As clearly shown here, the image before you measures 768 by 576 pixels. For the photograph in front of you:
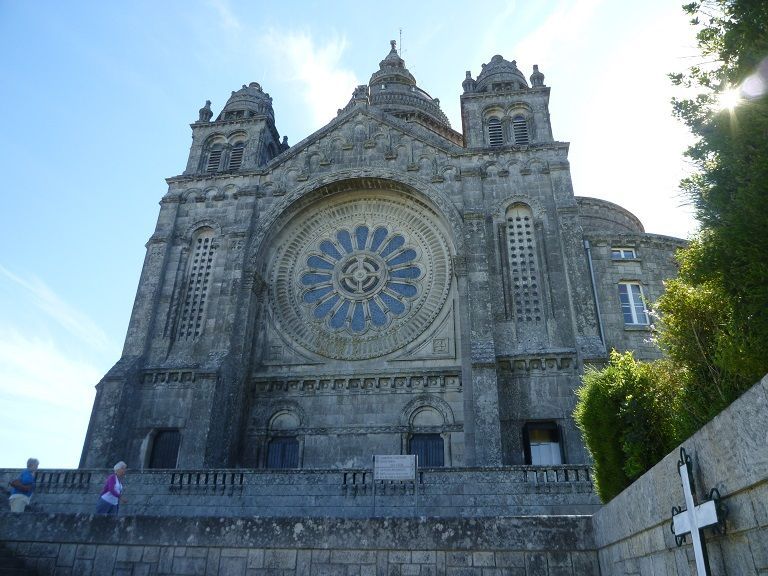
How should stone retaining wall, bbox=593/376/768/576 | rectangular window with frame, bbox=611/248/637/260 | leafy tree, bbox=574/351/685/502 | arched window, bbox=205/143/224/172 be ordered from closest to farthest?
stone retaining wall, bbox=593/376/768/576, leafy tree, bbox=574/351/685/502, rectangular window with frame, bbox=611/248/637/260, arched window, bbox=205/143/224/172

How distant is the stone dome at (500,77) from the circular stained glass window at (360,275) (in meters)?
7.75

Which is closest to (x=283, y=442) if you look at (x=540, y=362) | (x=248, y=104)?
(x=540, y=362)

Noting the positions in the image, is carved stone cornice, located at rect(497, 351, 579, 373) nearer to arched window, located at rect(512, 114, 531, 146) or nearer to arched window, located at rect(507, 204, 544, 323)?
arched window, located at rect(507, 204, 544, 323)

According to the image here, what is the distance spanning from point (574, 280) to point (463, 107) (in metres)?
10.4

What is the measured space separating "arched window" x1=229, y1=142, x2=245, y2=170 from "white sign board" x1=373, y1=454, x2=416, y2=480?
699 inches

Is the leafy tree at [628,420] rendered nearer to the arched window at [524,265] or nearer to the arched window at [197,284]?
the arched window at [524,265]

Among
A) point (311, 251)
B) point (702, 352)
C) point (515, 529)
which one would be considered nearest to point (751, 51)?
point (702, 352)

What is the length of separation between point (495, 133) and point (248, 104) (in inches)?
490

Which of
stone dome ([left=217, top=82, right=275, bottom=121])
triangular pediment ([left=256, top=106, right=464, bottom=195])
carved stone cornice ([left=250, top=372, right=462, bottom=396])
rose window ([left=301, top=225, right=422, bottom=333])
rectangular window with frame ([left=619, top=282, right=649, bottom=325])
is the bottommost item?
carved stone cornice ([left=250, top=372, right=462, bottom=396])

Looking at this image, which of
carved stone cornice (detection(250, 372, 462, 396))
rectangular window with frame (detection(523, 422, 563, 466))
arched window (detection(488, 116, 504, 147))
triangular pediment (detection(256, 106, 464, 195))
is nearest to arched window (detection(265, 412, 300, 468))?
carved stone cornice (detection(250, 372, 462, 396))

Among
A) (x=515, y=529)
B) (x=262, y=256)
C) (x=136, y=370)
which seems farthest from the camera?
(x=262, y=256)

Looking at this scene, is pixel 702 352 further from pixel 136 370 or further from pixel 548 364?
pixel 136 370

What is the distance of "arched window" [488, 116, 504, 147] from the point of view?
26.5 metres

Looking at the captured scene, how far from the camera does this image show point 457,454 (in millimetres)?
19797
